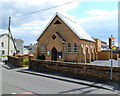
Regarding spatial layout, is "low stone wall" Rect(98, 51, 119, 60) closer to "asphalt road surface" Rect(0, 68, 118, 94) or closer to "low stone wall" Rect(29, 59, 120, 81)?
"low stone wall" Rect(29, 59, 120, 81)

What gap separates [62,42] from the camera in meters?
25.3

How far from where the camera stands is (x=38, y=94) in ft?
22.8

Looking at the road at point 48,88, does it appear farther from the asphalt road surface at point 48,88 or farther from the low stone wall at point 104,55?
the low stone wall at point 104,55

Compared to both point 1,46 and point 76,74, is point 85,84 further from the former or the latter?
point 1,46

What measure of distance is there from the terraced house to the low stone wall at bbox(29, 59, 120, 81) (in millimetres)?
10669

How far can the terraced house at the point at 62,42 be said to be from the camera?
25.2 m

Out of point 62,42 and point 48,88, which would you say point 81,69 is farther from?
point 62,42

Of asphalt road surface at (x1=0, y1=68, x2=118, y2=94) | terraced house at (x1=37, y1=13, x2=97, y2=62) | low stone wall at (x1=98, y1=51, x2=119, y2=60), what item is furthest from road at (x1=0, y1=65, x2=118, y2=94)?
low stone wall at (x1=98, y1=51, x2=119, y2=60)

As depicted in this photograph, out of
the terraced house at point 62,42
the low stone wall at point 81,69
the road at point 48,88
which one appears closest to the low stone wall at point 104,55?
the terraced house at point 62,42

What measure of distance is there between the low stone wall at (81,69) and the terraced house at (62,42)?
1067 centimetres

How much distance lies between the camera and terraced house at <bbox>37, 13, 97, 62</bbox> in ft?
82.7

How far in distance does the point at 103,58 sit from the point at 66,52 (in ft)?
45.6

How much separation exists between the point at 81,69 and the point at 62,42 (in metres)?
14.1

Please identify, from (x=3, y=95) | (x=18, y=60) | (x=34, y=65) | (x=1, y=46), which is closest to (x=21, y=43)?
(x=1, y=46)
